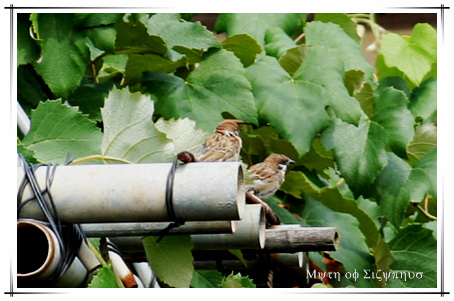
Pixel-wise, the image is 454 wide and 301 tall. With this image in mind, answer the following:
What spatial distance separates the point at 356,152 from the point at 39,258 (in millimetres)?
1149

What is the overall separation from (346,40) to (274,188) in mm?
427

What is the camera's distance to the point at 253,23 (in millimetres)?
2230

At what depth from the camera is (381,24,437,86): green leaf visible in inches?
96.0

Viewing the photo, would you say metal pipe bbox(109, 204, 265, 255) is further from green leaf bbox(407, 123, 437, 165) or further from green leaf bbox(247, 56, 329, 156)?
green leaf bbox(407, 123, 437, 165)

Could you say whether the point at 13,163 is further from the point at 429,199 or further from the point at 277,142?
the point at 429,199

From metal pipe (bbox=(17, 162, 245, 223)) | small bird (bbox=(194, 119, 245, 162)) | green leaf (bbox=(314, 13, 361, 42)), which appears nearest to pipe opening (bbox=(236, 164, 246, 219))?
metal pipe (bbox=(17, 162, 245, 223))

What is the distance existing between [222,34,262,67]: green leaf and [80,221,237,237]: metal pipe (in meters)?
0.97

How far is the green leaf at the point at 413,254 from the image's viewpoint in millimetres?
2297

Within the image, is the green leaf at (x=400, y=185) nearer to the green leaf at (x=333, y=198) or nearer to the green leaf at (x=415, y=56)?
the green leaf at (x=333, y=198)

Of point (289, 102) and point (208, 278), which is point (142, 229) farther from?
point (289, 102)

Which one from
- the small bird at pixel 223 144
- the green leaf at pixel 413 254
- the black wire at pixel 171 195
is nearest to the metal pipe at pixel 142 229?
the black wire at pixel 171 195

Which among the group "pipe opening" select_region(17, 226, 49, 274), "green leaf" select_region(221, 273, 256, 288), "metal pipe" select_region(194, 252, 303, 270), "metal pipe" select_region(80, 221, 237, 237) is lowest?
"green leaf" select_region(221, 273, 256, 288)

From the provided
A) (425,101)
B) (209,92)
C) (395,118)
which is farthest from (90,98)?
(425,101)

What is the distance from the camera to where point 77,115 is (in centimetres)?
159
